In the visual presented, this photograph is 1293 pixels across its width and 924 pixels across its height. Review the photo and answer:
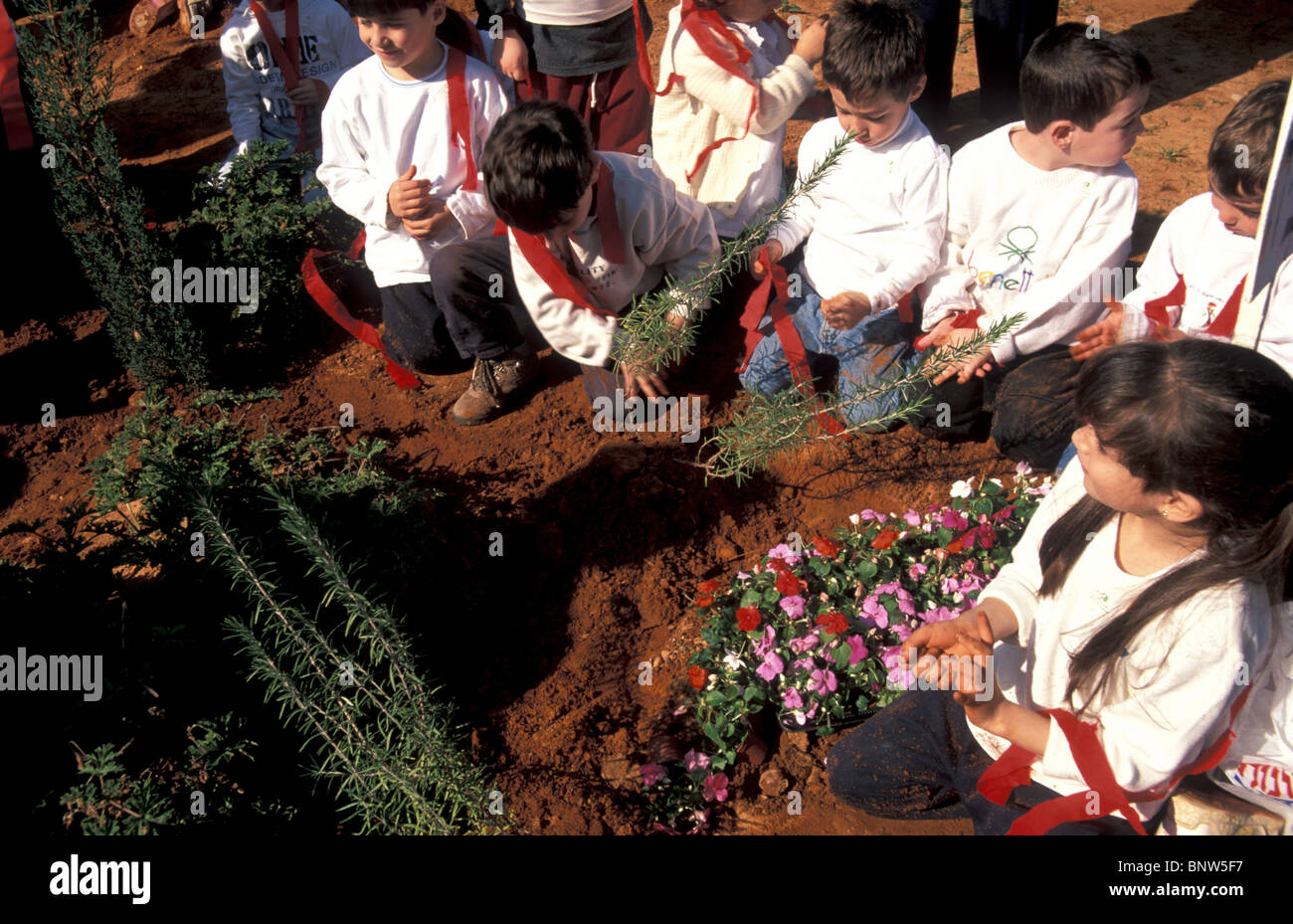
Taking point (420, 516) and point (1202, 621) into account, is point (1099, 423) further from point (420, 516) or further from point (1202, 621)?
point (420, 516)

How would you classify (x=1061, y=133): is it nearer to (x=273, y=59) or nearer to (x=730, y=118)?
(x=730, y=118)

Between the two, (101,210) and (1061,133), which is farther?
(101,210)

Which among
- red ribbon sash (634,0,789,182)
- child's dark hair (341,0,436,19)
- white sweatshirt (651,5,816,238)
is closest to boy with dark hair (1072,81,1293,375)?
white sweatshirt (651,5,816,238)

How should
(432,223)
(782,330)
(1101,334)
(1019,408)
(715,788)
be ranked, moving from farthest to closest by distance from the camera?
(432,223) → (782,330) → (1019,408) → (1101,334) → (715,788)

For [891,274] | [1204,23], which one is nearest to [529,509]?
[891,274]

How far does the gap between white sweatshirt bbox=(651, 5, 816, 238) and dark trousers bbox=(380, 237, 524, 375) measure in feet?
3.20

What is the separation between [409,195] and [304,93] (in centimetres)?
161

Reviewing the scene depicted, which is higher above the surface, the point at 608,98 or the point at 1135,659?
the point at 608,98

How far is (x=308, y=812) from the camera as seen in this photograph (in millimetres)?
2613

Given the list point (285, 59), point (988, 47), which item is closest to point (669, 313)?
point (285, 59)

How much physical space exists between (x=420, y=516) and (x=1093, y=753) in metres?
2.17

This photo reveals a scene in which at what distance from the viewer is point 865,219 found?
344 centimetres

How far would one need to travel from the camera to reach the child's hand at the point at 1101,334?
9.99 ft

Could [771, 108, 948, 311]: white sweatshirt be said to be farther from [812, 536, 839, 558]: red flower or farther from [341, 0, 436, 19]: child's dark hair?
[341, 0, 436, 19]: child's dark hair
